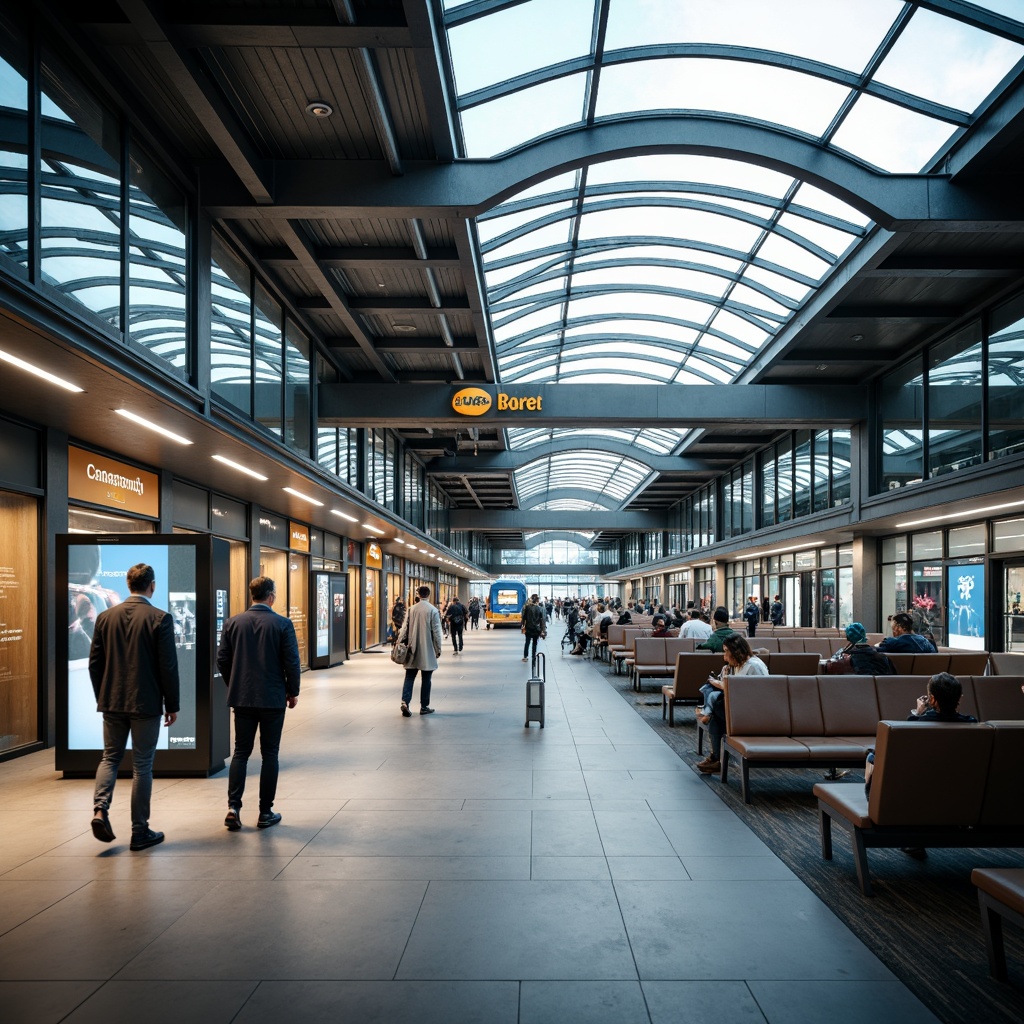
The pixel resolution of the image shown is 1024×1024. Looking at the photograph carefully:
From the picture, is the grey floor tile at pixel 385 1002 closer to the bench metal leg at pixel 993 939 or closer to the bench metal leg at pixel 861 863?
the bench metal leg at pixel 993 939

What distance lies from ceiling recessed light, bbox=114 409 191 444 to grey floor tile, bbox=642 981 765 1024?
7.52 meters

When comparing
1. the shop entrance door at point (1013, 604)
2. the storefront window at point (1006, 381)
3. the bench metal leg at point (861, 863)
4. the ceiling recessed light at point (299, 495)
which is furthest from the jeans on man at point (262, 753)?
the shop entrance door at point (1013, 604)

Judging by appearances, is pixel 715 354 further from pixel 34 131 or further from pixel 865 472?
pixel 34 131

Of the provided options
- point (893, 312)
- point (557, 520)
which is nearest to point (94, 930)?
point (893, 312)

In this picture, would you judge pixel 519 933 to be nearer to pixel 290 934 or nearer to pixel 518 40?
pixel 290 934

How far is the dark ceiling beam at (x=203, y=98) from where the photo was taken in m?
6.26

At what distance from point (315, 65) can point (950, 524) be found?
49.8ft

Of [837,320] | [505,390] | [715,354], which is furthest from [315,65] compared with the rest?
[715,354]

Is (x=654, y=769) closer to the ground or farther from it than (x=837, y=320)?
closer to the ground

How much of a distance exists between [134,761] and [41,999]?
2231mm

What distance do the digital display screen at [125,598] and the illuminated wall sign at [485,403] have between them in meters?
8.71

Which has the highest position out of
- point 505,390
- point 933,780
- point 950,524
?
point 505,390

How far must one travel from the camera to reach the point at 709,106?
947 cm

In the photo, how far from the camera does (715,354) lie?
18703mm
